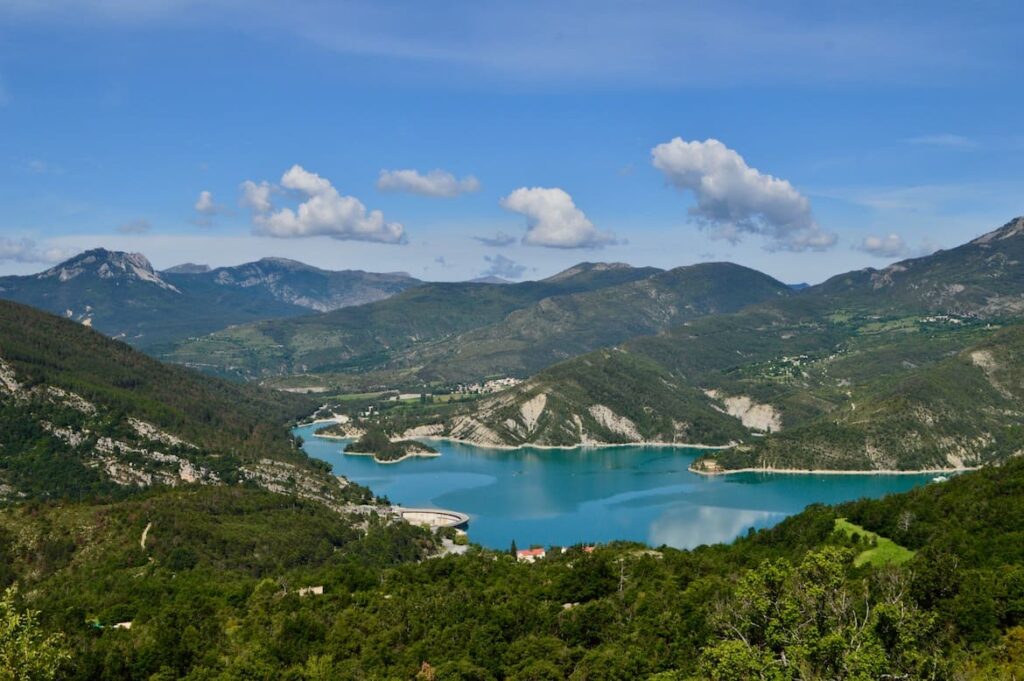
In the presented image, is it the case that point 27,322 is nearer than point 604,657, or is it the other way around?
point 604,657

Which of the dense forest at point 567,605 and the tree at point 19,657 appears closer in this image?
the tree at point 19,657

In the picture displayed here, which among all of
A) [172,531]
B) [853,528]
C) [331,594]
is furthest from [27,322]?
[853,528]

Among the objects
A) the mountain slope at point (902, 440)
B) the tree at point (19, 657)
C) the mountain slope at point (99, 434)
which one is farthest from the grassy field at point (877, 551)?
the mountain slope at point (902, 440)

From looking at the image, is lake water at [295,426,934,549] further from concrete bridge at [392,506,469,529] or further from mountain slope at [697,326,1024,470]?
mountain slope at [697,326,1024,470]

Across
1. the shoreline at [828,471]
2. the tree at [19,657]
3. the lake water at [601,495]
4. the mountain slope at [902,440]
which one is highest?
the tree at [19,657]

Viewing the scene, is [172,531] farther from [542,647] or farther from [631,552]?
[542,647]

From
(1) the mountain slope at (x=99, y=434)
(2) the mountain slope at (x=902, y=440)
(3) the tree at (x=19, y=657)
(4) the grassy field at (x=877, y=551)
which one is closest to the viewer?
(3) the tree at (x=19, y=657)

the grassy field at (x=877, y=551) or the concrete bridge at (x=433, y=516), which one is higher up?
the grassy field at (x=877, y=551)

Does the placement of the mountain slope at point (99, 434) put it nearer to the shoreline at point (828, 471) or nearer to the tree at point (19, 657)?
the shoreline at point (828, 471)
